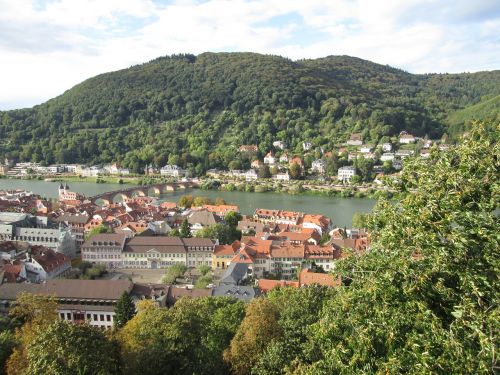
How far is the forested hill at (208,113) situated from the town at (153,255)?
3454 centimetres

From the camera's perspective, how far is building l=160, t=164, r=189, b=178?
64588 mm

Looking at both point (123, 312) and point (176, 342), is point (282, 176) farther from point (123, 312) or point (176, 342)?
point (176, 342)

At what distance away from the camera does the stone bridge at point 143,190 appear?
1737 inches

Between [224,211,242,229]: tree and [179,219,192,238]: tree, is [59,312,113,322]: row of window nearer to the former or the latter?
[179,219,192,238]: tree

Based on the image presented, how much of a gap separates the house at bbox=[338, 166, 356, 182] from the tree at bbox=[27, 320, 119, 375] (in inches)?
1896

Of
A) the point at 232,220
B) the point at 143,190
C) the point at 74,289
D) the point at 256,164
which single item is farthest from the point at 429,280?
the point at 256,164

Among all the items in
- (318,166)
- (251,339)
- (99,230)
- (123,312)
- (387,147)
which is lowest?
(123,312)

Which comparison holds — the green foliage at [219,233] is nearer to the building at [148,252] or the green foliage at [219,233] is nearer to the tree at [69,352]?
the building at [148,252]

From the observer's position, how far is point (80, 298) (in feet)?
53.7

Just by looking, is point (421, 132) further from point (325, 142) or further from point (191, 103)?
point (191, 103)

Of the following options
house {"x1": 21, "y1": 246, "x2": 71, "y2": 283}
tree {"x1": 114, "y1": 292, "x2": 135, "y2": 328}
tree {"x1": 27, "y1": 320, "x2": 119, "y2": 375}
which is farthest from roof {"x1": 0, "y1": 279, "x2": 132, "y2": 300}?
tree {"x1": 27, "y1": 320, "x2": 119, "y2": 375}

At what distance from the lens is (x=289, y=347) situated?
899cm

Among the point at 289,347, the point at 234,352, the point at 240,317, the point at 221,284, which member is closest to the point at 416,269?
the point at 289,347

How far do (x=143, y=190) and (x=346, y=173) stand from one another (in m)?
24.0
